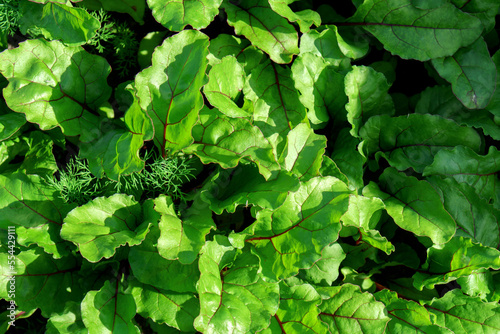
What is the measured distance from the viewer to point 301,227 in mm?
1425

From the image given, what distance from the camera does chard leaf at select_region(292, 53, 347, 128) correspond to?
5.23 ft

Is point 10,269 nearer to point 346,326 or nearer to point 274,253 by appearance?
point 274,253

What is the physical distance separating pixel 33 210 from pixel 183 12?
0.90 meters

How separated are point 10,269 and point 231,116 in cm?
98

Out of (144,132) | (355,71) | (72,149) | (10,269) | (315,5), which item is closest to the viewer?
(144,132)

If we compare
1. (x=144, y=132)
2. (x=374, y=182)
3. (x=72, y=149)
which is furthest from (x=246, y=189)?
(x=72, y=149)

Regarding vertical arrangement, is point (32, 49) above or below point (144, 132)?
above

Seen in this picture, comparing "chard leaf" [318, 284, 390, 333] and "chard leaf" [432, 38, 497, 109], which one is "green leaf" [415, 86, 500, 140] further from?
"chard leaf" [318, 284, 390, 333]

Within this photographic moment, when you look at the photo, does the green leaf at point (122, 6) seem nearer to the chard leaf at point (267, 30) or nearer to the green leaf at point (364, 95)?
the chard leaf at point (267, 30)

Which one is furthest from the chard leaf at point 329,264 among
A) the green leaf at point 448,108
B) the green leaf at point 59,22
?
the green leaf at point 59,22

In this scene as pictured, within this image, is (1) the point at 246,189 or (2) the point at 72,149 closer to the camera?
(1) the point at 246,189

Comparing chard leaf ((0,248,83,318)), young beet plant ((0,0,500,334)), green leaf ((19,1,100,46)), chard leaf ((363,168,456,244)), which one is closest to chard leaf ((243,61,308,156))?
young beet plant ((0,0,500,334))

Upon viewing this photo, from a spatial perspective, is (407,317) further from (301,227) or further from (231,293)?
(231,293)

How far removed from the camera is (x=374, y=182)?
170cm
